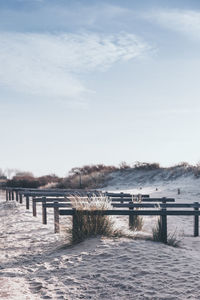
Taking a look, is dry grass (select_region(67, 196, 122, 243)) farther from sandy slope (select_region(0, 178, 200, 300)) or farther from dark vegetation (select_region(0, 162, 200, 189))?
dark vegetation (select_region(0, 162, 200, 189))

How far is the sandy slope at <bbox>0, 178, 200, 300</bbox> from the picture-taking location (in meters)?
5.73

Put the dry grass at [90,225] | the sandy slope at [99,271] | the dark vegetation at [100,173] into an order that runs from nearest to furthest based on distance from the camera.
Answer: the sandy slope at [99,271] < the dry grass at [90,225] < the dark vegetation at [100,173]

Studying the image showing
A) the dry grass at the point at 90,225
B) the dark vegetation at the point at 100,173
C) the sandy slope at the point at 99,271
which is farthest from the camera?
the dark vegetation at the point at 100,173

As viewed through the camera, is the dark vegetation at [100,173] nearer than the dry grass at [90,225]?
No

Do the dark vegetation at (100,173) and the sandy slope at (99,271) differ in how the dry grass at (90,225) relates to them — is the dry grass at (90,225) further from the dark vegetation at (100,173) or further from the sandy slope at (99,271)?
the dark vegetation at (100,173)

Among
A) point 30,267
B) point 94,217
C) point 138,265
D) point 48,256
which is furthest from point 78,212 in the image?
point 138,265

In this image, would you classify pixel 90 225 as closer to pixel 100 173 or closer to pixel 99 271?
pixel 99 271

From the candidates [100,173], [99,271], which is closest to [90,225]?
[99,271]

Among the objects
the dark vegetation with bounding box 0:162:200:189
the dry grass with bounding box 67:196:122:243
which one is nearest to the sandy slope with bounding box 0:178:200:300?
the dry grass with bounding box 67:196:122:243

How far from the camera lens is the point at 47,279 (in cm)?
652

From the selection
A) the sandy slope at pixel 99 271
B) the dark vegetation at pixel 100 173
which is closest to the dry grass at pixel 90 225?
the sandy slope at pixel 99 271

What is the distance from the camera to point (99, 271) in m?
6.66

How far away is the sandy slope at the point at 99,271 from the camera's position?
5.73 m

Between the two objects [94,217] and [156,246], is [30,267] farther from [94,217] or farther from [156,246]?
[156,246]
